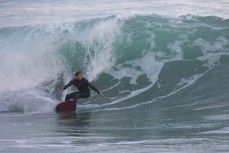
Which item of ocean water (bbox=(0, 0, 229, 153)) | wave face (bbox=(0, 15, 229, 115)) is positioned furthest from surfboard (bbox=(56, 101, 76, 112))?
wave face (bbox=(0, 15, 229, 115))

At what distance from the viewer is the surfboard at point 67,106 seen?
13.5 m

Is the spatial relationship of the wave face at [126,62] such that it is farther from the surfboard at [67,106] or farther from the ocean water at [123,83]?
the surfboard at [67,106]

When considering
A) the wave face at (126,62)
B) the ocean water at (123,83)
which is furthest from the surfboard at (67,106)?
the wave face at (126,62)

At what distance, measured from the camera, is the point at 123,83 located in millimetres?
16281

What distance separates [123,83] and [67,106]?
305 cm

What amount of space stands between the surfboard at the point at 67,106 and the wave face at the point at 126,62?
623 millimetres

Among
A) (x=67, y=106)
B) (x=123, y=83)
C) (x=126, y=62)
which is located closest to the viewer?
(x=67, y=106)

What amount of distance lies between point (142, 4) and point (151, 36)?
9528mm

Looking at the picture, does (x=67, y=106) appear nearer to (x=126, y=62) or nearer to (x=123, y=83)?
(x=123, y=83)

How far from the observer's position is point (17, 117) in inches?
512

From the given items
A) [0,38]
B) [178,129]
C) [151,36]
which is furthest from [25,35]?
[178,129]

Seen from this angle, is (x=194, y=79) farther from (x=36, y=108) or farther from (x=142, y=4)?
(x=142, y=4)

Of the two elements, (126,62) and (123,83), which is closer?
(123,83)

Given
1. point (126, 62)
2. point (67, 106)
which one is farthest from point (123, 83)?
point (67, 106)
